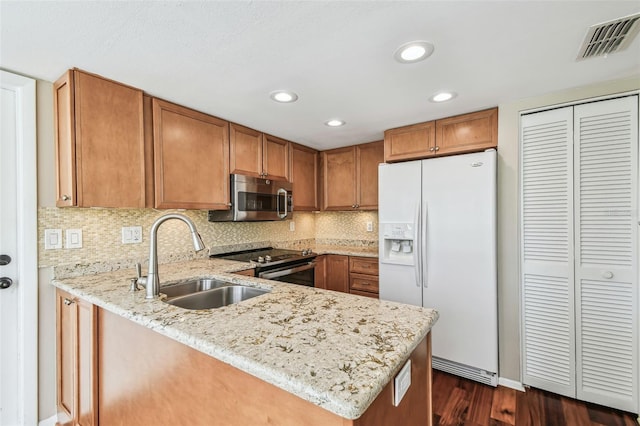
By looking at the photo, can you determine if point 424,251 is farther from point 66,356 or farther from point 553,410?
point 66,356

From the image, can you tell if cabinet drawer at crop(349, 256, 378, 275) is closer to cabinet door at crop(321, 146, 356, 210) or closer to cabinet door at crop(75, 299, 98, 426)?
cabinet door at crop(321, 146, 356, 210)

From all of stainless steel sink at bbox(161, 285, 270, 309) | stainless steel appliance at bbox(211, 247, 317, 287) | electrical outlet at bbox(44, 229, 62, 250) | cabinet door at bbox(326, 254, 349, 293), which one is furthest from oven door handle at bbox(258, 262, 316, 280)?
electrical outlet at bbox(44, 229, 62, 250)

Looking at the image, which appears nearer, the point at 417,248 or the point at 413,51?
the point at 413,51

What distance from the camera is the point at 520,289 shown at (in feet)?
7.04

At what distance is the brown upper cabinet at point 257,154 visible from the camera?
2.63m

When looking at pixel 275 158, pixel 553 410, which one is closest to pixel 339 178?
pixel 275 158

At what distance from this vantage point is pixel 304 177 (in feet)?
11.5

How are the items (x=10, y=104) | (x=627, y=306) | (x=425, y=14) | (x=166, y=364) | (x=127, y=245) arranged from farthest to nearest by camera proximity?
(x=127, y=245)
(x=627, y=306)
(x=10, y=104)
(x=425, y=14)
(x=166, y=364)

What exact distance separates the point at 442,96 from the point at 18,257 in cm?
291

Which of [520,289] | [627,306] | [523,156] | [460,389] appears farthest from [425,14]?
[460,389]

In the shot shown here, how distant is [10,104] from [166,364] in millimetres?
1844

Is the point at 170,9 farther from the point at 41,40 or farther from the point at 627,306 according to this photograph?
the point at 627,306

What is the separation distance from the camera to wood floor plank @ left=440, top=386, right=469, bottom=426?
6.00 ft

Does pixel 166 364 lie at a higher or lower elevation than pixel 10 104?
lower
